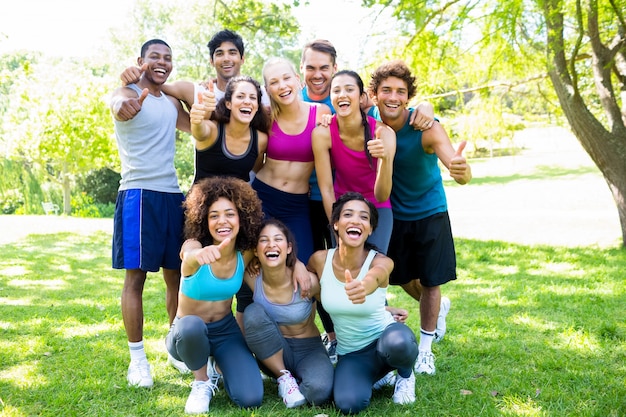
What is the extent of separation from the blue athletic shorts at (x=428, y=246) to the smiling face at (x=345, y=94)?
3.19 feet

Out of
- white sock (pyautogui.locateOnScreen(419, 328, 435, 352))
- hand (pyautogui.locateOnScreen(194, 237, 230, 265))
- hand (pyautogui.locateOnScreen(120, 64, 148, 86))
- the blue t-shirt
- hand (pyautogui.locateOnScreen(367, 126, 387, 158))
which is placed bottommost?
white sock (pyautogui.locateOnScreen(419, 328, 435, 352))

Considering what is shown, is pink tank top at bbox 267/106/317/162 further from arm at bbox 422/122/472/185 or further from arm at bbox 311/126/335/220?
arm at bbox 422/122/472/185

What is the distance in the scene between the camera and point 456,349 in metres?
4.58

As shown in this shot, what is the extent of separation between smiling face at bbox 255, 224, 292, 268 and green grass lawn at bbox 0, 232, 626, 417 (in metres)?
0.87

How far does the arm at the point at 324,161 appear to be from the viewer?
3.86 meters

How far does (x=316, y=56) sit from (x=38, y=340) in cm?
336

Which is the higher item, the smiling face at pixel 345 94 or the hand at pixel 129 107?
the smiling face at pixel 345 94

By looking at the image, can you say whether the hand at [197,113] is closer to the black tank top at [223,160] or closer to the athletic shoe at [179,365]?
the black tank top at [223,160]

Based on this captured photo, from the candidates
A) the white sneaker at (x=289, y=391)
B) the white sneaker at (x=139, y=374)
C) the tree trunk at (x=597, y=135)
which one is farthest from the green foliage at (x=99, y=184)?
the white sneaker at (x=289, y=391)

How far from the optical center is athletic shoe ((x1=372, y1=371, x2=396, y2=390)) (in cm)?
380

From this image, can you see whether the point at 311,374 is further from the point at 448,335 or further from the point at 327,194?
the point at 448,335

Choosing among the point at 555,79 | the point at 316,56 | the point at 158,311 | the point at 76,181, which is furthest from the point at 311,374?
the point at 76,181

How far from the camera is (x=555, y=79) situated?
9211 millimetres

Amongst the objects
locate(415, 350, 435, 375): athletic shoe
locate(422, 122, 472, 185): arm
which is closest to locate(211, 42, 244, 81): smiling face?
locate(422, 122, 472, 185): arm
